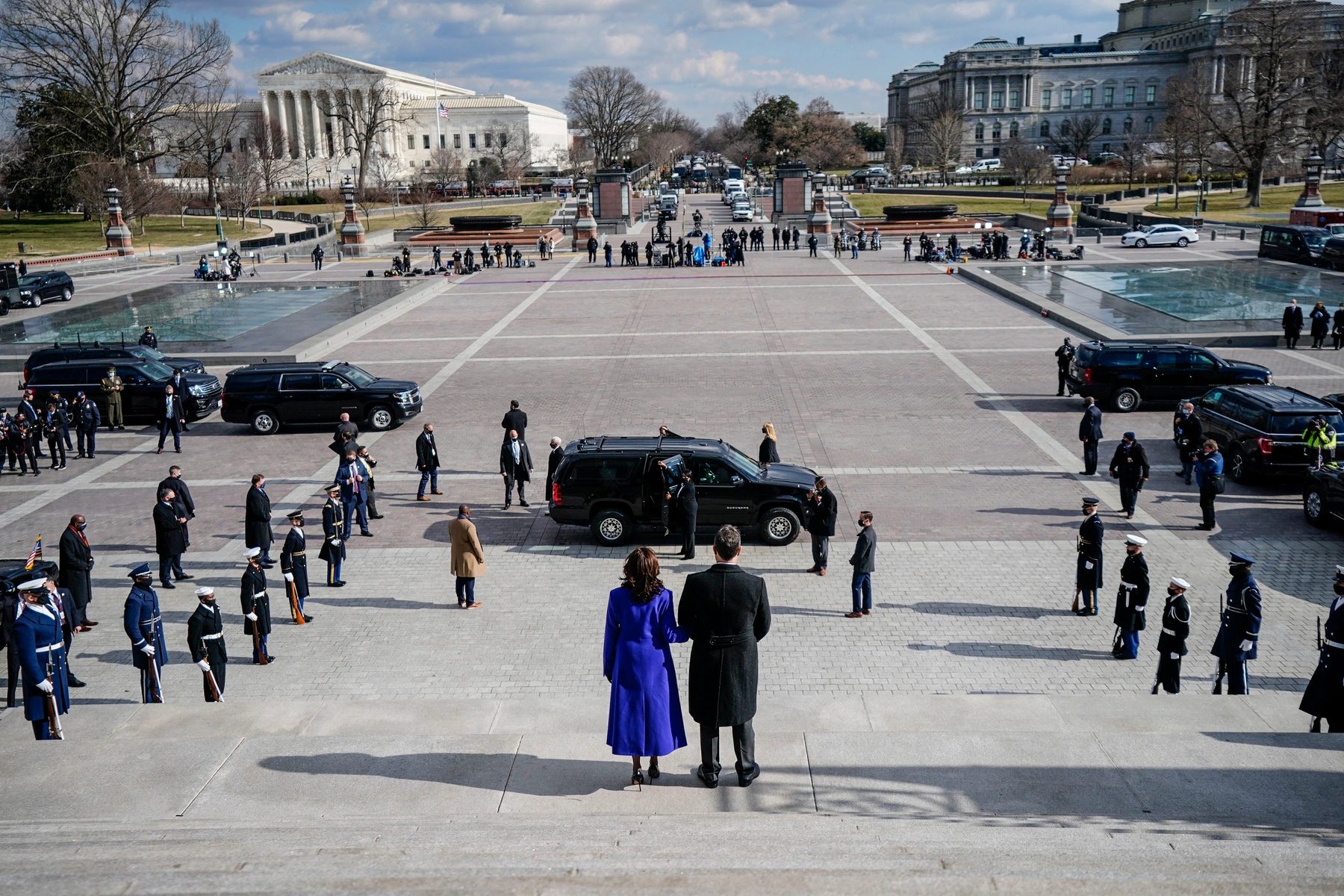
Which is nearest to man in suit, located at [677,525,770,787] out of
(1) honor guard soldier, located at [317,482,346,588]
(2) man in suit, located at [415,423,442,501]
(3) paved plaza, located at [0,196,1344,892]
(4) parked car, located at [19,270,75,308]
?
(3) paved plaza, located at [0,196,1344,892]

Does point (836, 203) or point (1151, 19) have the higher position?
point (1151, 19)

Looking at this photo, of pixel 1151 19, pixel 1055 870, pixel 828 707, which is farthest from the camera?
pixel 1151 19

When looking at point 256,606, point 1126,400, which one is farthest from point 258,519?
point 1126,400

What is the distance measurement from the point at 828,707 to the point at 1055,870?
134 inches

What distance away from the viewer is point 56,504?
1855 cm

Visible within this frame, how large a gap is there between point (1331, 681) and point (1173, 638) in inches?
67.2

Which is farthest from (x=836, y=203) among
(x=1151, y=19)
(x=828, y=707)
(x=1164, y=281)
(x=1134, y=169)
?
(x=1151, y=19)

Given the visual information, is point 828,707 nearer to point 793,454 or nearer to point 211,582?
point 211,582

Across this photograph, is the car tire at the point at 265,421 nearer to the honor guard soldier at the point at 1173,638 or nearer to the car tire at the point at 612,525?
the car tire at the point at 612,525

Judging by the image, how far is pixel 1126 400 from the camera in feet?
75.9

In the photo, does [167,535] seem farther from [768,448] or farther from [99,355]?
[99,355]

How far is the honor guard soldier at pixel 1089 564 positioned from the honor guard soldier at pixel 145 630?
32.2ft

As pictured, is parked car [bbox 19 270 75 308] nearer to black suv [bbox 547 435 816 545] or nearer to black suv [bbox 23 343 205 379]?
black suv [bbox 23 343 205 379]

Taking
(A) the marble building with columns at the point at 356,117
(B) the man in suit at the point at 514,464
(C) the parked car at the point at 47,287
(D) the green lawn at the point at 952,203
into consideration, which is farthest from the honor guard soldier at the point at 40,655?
(A) the marble building with columns at the point at 356,117
